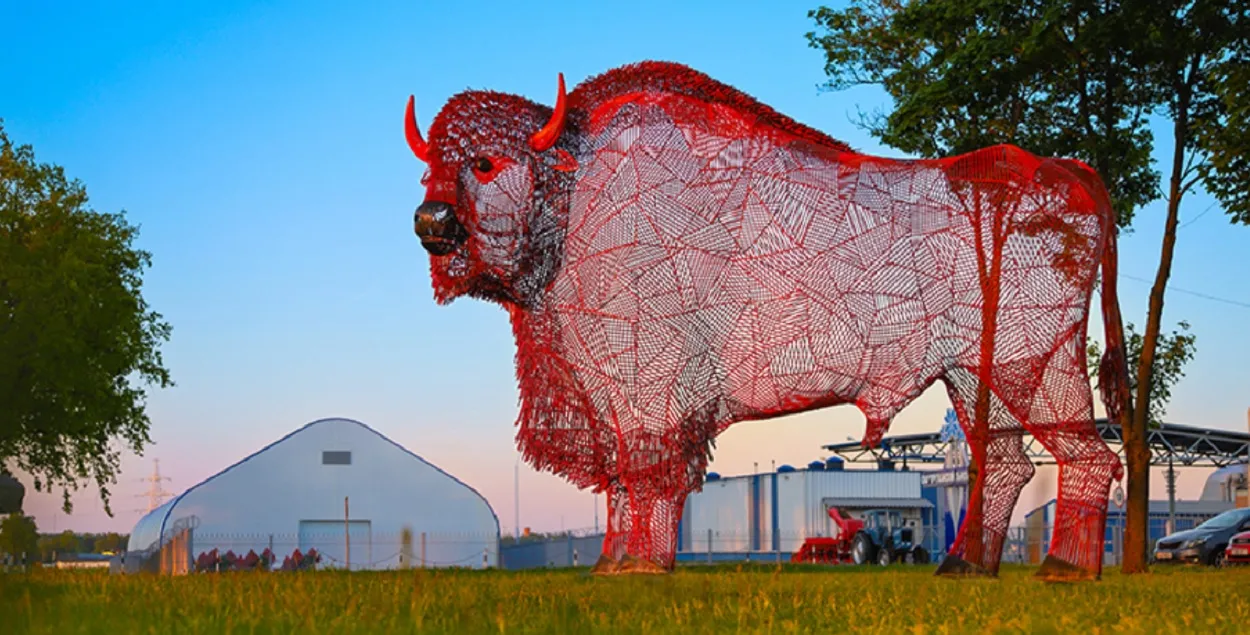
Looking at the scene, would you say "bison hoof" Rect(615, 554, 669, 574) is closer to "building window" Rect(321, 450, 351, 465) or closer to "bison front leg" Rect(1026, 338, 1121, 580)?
"bison front leg" Rect(1026, 338, 1121, 580)

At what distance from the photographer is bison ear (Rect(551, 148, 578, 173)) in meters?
11.0

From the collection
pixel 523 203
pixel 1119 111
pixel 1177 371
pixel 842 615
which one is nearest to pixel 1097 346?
pixel 1177 371

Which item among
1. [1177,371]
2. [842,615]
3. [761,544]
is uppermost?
[1177,371]

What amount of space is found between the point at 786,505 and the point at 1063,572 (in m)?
30.4

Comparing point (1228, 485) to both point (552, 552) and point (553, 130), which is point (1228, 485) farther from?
point (553, 130)

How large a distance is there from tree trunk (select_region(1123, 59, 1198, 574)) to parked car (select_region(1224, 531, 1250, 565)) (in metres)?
10.8

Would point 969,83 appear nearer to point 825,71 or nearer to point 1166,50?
point 1166,50

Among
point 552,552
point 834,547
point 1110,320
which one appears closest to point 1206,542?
point 834,547

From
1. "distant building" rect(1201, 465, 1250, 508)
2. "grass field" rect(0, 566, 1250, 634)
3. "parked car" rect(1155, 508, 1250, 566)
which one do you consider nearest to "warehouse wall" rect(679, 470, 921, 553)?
"parked car" rect(1155, 508, 1250, 566)

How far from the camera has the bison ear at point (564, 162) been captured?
11.0 metres

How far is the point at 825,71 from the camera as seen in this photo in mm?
20469

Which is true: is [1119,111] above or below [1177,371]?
above

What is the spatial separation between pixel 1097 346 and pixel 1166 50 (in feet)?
16.0

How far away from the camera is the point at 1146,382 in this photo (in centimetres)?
1611
